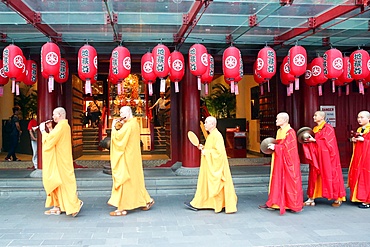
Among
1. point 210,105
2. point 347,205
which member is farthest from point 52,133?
point 210,105

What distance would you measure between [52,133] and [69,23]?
2578 mm

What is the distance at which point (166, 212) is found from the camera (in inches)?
251

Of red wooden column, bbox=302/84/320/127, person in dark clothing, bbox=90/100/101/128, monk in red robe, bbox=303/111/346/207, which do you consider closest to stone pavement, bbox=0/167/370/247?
monk in red robe, bbox=303/111/346/207

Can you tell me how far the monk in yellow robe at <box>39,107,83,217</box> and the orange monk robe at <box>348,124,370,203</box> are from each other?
492 centimetres

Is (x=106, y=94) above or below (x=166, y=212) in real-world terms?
above

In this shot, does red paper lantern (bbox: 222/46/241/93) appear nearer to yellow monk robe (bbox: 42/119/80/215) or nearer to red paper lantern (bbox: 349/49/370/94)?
red paper lantern (bbox: 349/49/370/94)

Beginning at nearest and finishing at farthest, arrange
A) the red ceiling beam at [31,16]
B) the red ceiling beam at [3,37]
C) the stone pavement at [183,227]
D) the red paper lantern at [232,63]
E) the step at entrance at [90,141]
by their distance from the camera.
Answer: the stone pavement at [183,227]
the red ceiling beam at [31,16]
the red paper lantern at [232,63]
the red ceiling beam at [3,37]
the step at entrance at [90,141]

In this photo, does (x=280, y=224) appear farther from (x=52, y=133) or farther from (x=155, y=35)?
(x=155, y=35)

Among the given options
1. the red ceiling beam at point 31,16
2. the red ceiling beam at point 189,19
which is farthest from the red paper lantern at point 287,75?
the red ceiling beam at point 31,16

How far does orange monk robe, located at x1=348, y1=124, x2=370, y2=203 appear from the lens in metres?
6.55

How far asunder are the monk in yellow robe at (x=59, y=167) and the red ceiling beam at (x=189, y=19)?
2.79m

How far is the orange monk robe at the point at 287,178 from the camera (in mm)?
6137

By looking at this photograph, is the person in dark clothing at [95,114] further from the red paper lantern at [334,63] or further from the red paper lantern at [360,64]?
the red paper lantern at [360,64]

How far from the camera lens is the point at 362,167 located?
6.61 m
